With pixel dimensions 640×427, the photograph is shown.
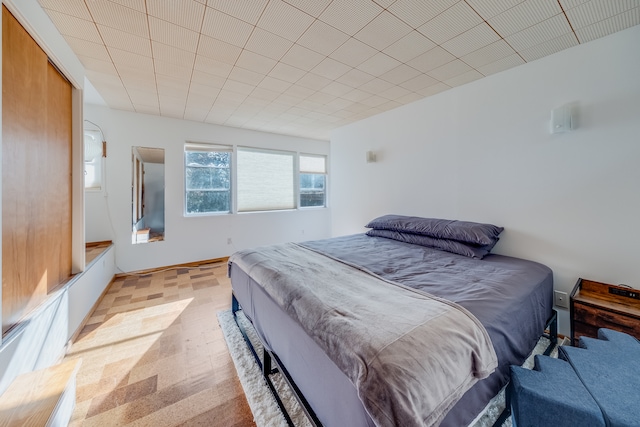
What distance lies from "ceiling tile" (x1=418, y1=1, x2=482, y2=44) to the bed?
1.71m

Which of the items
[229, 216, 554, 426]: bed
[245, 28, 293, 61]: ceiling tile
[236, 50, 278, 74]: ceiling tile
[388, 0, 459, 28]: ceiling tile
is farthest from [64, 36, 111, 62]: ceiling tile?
[388, 0, 459, 28]: ceiling tile

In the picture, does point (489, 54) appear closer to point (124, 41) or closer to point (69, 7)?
point (124, 41)

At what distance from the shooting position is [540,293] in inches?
71.4

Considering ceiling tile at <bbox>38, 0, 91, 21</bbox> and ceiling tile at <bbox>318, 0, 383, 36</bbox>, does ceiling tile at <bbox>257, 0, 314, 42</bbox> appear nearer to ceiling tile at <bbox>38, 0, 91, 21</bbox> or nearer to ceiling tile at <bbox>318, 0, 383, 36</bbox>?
ceiling tile at <bbox>318, 0, 383, 36</bbox>

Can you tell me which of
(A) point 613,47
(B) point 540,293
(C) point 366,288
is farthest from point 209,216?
(A) point 613,47

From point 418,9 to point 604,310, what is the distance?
2445mm

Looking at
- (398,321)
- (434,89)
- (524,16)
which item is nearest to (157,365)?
(398,321)

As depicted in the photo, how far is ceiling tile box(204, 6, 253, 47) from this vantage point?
1.78 metres

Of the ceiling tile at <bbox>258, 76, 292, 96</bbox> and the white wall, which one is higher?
the ceiling tile at <bbox>258, 76, 292, 96</bbox>

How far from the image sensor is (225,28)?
190 cm

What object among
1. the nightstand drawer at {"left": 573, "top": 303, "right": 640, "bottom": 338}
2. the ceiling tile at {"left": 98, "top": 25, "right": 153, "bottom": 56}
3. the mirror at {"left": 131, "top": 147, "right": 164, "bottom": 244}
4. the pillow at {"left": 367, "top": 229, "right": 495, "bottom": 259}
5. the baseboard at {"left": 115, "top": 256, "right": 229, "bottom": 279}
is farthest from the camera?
the mirror at {"left": 131, "top": 147, "right": 164, "bottom": 244}

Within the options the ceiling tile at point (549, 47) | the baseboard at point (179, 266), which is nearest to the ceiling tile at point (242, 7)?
the ceiling tile at point (549, 47)

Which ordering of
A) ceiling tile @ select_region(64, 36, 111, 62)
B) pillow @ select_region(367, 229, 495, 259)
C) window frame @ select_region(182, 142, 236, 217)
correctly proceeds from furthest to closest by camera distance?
window frame @ select_region(182, 142, 236, 217)
pillow @ select_region(367, 229, 495, 259)
ceiling tile @ select_region(64, 36, 111, 62)

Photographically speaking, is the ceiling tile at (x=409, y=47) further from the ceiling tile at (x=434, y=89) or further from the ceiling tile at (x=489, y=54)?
the ceiling tile at (x=434, y=89)
